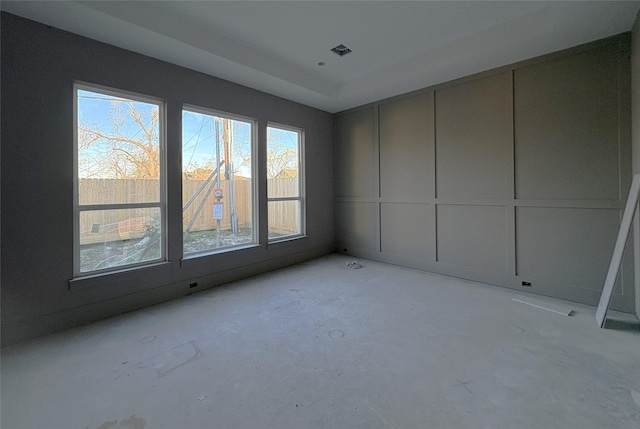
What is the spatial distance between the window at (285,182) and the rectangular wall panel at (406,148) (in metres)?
1.61

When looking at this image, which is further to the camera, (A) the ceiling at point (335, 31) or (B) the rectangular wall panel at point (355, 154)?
(B) the rectangular wall panel at point (355, 154)

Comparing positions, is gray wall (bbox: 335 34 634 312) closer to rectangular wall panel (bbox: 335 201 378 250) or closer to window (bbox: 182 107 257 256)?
rectangular wall panel (bbox: 335 201 378 250)

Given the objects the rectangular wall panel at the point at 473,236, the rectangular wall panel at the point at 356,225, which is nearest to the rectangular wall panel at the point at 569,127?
the rectangular wall panel at the point at 473,236

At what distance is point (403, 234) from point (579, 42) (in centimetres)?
328

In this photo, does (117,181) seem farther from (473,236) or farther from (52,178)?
(473,236)

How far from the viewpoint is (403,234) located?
4.95 m

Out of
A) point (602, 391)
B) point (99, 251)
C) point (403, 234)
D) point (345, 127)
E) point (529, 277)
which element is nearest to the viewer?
point (602, 391)

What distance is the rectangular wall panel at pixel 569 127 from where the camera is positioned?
3.08 meters

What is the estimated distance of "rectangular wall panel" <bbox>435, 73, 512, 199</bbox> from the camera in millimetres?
3801

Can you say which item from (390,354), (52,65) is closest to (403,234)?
(390,354)

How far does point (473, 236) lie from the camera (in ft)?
13.5

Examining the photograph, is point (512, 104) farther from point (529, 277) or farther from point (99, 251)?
point (99, 251)

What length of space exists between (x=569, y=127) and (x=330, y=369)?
3.85 meters

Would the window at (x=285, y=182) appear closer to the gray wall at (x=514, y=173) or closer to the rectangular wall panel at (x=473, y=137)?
the gray wall at (x=514, y=173)
